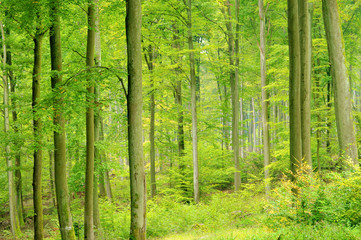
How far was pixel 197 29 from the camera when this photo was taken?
13461 millimetres

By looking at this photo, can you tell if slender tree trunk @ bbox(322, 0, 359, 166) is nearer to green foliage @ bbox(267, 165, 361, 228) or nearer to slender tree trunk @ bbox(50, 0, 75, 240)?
green foliage @ bbox(267, 165, 361, 228)

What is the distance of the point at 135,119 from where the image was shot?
611cm

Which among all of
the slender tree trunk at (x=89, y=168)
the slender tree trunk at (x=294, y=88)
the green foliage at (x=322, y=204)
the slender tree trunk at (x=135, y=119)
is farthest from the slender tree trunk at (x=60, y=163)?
the slender tree trunk at (x=294, y=88)

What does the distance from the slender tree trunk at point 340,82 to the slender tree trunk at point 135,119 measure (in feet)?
19.9

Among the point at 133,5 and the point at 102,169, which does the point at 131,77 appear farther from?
the point at 102,169

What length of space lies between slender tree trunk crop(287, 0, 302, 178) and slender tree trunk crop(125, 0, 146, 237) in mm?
4253

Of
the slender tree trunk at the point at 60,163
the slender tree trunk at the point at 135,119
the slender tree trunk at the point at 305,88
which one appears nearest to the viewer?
the slender tree trunk at the point at 135,119

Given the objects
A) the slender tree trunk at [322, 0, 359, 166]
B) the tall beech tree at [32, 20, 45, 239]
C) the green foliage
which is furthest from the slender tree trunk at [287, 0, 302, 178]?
the tall beech tree at [32, 20, 45, 239]

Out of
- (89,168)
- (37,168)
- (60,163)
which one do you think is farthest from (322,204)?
(37,168)

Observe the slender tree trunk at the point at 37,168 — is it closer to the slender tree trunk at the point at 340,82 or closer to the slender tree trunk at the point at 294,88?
the slender tree trunk at the point at 294,88

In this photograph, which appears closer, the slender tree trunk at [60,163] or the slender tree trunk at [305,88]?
the slender tree trunk at [60,163]

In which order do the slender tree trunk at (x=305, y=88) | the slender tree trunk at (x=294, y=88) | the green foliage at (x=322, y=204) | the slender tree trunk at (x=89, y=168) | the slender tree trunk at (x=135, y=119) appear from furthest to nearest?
the slender tree trunk at (x=89, y=168)
the slender tree trunk at (x=305, y=88)
the slender tree trunk at (x=294, y=88)
the slender tree trunk at (x=135, y=119)
the green foliage at (x=322, y=204)

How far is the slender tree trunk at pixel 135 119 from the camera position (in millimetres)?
5941

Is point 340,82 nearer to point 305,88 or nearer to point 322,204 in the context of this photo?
point 305,88
